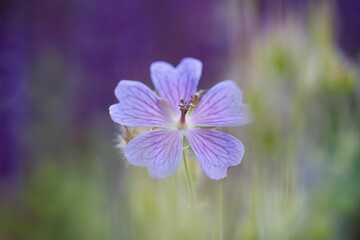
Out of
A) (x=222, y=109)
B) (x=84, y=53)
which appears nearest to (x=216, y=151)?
(x=222, y=109)

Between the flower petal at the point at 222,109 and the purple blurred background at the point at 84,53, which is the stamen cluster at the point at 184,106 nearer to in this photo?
the flower petal at the point at 222,109

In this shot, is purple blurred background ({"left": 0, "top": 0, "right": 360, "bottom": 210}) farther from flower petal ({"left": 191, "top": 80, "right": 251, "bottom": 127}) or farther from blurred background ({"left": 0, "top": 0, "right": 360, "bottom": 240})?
flower petal ({"left": 191, "top": 80, "right": 251, "bottom": 127})

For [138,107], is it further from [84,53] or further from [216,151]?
[84,53]

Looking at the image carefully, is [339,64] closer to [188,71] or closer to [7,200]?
[188,71]

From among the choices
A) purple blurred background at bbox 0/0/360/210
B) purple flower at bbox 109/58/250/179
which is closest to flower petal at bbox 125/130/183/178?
purple flower at bbox 109/58/250/179

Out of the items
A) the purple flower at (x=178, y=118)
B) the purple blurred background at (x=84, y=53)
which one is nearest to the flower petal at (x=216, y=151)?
the purple flower at (x=178, y=118)

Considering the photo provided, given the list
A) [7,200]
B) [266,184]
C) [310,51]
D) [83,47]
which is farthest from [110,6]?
[266,184]

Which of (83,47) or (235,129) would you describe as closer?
(235,129)
